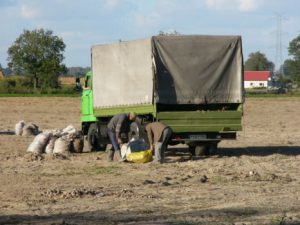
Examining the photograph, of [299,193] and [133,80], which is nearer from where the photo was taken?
[299,193]

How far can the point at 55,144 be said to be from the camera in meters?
22.8

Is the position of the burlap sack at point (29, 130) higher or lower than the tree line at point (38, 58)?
lower

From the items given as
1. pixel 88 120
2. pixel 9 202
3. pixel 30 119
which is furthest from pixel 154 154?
pixel 30 119

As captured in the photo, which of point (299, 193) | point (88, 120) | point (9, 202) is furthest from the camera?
point (88, 120)

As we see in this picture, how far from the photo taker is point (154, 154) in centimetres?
2023

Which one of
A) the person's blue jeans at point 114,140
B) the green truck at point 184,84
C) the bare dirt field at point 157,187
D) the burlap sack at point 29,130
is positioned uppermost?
the green truck at point 184,84

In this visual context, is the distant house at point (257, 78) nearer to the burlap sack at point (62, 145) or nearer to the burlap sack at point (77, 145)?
the burlap sack at point (77, 145)

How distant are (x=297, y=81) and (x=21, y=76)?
43.8 metres

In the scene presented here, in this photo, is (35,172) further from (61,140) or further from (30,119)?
(30,119)

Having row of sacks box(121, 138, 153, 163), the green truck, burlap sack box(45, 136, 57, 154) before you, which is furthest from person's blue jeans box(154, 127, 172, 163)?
burlap sack box(45, 136, 57, 154)

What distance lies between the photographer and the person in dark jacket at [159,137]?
2005 cm

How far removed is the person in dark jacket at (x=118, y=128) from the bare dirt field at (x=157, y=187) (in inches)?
16.3

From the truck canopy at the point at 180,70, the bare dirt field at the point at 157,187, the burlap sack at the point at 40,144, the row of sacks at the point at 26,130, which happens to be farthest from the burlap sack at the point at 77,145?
the row of sacks at the point at 26,130

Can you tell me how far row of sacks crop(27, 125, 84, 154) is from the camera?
22.6 metres
